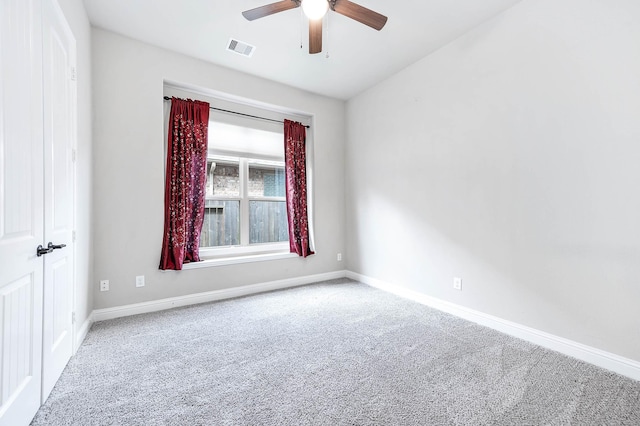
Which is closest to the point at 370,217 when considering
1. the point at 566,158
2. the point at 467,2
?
the point at 566,158

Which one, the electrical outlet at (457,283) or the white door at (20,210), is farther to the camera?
the electrical outlet at (457,283)

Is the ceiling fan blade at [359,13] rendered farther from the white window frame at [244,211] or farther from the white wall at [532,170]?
the white window frame at [244,211]

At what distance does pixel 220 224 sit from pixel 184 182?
31.1 inches

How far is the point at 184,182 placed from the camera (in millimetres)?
3146

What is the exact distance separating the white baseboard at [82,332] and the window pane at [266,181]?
2.21m

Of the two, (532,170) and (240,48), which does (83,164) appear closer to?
(240,48)

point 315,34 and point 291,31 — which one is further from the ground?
point 291,31

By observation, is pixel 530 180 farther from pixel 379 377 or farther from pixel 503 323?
pixel 379 377

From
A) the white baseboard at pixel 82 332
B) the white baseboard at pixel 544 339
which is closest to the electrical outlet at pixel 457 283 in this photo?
the white baseboard at pixel 544 339

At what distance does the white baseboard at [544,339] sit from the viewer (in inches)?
73.0

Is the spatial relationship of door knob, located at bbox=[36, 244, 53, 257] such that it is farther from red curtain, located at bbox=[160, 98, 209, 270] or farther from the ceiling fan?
the ceiling fan

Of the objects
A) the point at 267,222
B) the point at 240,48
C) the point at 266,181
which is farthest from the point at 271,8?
the point at 267,222

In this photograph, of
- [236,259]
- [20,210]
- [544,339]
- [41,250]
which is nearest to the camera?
[20,210]

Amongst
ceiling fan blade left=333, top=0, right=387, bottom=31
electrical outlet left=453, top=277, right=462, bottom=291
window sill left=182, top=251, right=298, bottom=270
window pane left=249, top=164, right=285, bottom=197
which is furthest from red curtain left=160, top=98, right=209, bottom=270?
electrical outlet left=453, top=277, right=462, bottom=291
